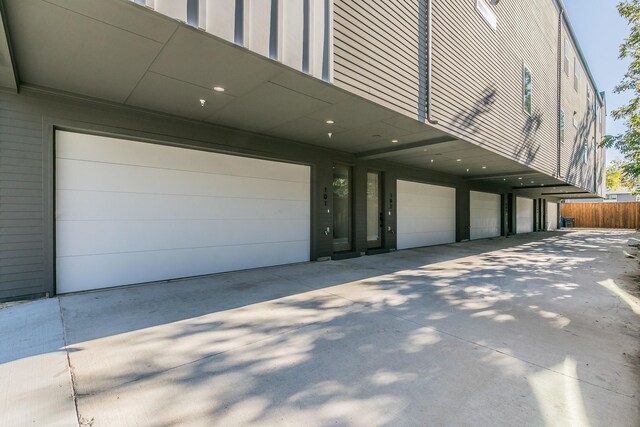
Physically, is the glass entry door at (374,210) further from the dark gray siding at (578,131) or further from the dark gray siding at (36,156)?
the dark gray siding at (578,131)

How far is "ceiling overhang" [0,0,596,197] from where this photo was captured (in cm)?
251

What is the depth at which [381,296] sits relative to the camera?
163 inches

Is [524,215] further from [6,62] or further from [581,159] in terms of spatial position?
[6,62]

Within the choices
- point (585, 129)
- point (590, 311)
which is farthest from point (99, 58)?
point (585, 129)

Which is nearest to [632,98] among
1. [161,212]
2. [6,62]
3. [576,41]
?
[576,41]

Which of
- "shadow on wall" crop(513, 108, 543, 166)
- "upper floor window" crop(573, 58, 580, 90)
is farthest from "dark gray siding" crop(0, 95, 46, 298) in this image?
"upper floor window" crop(573, 58, 580, 90)

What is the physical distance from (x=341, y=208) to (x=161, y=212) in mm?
4119

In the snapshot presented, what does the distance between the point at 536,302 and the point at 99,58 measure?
5.97 meters

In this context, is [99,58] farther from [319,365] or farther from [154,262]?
[319,365]

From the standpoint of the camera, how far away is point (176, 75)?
347 centimetres

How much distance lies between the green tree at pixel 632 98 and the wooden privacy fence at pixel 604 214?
12.2 m

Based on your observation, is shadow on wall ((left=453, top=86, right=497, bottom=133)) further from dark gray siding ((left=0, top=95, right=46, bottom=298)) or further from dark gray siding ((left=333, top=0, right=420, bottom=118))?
dark gray siding ((left=0, top=95, right=46, bottom=298))

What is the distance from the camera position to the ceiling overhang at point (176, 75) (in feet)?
8.25

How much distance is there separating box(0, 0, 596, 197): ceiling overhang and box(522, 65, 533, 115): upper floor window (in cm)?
504
